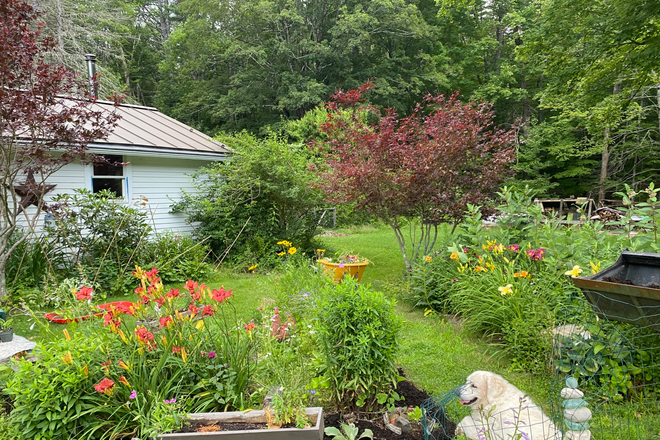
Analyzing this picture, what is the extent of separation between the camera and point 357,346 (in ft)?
7.63

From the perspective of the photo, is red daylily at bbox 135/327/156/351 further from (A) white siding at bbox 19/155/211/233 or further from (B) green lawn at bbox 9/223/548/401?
(A) white siding at bbox 19/155/211/233

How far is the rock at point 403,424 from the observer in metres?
2.24

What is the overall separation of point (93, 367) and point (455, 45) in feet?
84.0

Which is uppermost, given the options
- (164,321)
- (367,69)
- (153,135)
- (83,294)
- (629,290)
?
(367,69)

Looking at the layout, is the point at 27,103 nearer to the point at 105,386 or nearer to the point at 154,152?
the point at 154,152

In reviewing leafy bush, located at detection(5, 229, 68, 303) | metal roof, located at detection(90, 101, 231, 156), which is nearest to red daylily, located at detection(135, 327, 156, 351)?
leafy bush, located at detection(5, 229, 68, 303)

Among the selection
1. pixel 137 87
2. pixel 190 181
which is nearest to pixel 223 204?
pixel 190 181

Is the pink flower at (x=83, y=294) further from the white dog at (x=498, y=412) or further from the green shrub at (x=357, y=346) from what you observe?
the white dog at (x=498, y=412)

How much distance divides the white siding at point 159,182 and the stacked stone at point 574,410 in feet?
25.1

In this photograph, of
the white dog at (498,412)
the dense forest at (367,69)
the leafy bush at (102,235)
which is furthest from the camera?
the dense forest at (367,69)

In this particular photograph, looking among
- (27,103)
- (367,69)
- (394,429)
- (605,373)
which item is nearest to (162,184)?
(27,103)

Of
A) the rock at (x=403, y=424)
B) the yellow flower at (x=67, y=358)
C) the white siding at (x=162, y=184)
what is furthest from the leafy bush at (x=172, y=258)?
the rock at (x=403, y=424)

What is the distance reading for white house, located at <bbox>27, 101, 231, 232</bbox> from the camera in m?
7.52

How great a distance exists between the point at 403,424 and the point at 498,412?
0.57 meters
